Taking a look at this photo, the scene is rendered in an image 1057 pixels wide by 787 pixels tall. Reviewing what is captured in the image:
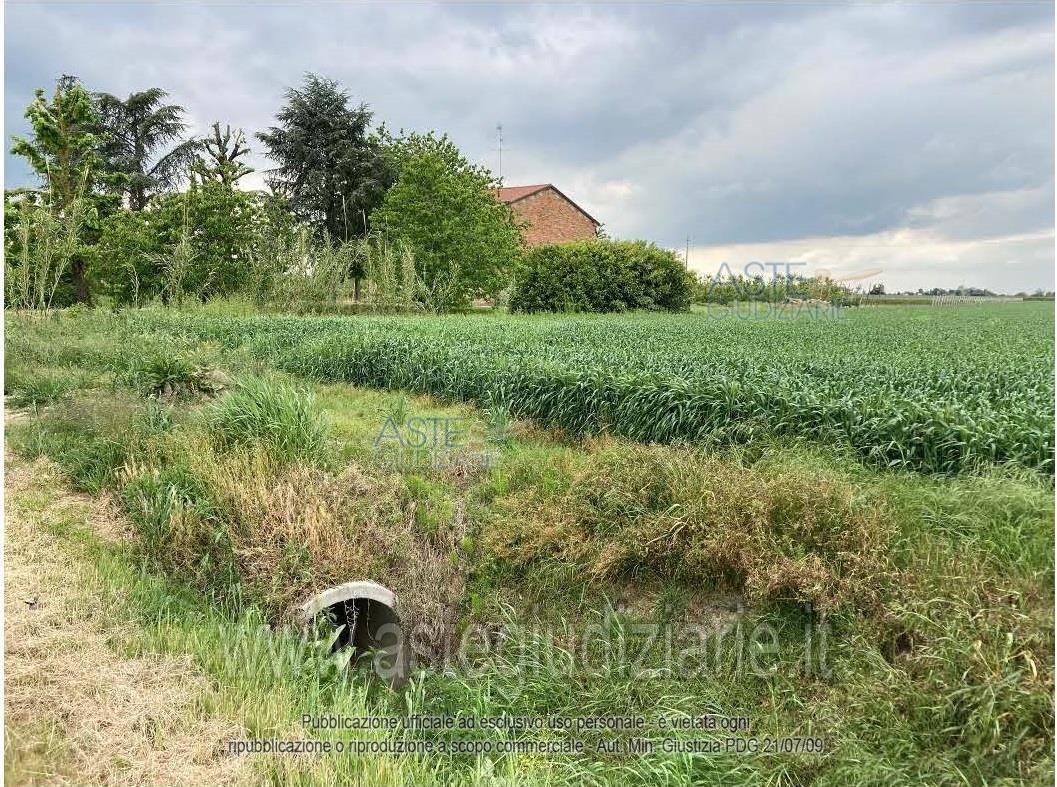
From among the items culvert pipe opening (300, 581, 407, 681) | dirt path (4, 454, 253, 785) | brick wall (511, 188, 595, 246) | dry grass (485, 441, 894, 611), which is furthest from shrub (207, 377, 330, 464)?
brick wall (511, 188, 595, 246)

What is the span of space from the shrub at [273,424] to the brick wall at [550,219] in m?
28.4

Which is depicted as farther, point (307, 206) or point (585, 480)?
point (307, 206)

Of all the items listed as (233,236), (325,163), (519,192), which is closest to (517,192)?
(519,192)

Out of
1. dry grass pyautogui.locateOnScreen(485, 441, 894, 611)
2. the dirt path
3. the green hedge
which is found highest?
the green hedge

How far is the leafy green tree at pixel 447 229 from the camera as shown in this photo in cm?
2381

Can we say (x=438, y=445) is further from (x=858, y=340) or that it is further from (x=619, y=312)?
(x=619, y=312)

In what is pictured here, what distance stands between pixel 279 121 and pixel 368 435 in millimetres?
32586

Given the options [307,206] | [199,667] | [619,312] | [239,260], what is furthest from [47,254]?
[307,206]

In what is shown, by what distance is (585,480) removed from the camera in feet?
16.5

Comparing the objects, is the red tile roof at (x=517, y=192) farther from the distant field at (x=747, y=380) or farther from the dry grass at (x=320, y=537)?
the dry grass at (x=320, y=537)

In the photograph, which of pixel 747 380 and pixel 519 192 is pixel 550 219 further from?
pixel 747 380

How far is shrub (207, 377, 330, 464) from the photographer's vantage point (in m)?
5.85

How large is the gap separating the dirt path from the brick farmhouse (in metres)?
31.4

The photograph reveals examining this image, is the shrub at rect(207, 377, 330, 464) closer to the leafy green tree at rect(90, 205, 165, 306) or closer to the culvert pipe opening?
the culvert pipe opening
